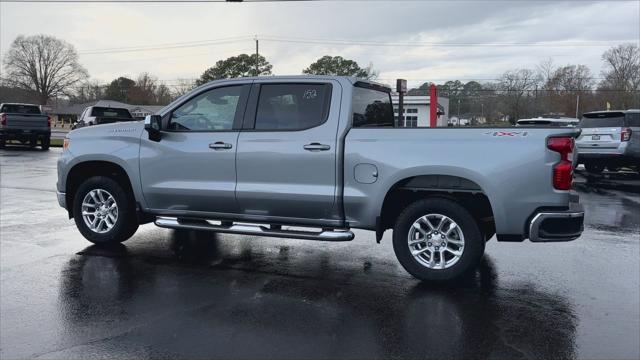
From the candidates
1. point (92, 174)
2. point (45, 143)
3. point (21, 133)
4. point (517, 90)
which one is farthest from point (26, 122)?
point (517, 90)

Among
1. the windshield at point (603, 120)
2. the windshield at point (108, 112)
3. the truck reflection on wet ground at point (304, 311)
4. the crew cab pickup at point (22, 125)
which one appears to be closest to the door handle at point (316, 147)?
the truck reflection on wet ground at point (304, 311)

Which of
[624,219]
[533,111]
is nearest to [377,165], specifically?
[624,219]

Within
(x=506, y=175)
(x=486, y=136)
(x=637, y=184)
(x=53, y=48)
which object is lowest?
(x=637, y=184)

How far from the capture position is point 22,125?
25062 millimetres

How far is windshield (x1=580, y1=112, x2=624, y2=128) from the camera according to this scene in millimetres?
14984

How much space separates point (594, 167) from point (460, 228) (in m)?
12.7

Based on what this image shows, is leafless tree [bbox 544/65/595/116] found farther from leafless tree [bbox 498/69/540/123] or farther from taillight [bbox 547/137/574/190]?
taillight [bbox 547/137/574/190]

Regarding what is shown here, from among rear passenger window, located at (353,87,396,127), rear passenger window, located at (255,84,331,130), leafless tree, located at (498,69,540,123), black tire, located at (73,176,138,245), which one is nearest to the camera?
rear passenger window, located at (255,84,331,130)

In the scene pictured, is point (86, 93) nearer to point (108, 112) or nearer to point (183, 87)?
point (183, 87)

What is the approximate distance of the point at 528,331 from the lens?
14.2 feet

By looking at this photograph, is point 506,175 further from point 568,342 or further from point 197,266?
point 197,266

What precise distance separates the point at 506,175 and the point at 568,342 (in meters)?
1.63

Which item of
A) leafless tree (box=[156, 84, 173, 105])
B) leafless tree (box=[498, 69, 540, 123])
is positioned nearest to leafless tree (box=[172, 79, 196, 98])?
leafless tree (box=[156, 84, 173, 105])

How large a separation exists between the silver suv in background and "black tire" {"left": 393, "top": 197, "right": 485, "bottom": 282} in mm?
11246
